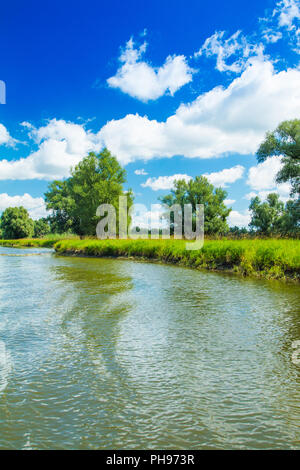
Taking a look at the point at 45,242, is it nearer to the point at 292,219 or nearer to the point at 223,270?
the point at 292,219

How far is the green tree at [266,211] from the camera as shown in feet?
187

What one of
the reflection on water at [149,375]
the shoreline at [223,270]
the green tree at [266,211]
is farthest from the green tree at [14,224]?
the reflection on water at [149,375]

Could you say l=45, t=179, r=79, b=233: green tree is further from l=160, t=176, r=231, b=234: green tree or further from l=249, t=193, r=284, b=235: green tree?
l=249, t=193, r=284, b=235: green tree

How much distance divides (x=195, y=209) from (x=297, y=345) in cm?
6158

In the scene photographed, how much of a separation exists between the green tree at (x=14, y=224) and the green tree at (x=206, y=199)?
51.4 m

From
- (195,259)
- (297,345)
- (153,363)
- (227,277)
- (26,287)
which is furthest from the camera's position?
(195,259)

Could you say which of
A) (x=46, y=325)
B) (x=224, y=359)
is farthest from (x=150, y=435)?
(x=46, y=325)

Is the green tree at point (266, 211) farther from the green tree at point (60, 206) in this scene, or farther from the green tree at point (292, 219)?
the green tree at point (60, 206)

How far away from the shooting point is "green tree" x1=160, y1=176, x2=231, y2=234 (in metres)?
63.2

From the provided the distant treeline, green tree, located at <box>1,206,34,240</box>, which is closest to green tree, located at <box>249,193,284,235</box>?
the distant treeline

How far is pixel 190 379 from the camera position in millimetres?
3961

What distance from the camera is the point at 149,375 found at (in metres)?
4.07

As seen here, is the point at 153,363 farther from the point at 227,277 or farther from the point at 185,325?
the point at 227,277

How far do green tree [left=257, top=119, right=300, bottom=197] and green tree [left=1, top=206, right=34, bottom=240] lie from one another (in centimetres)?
8115
